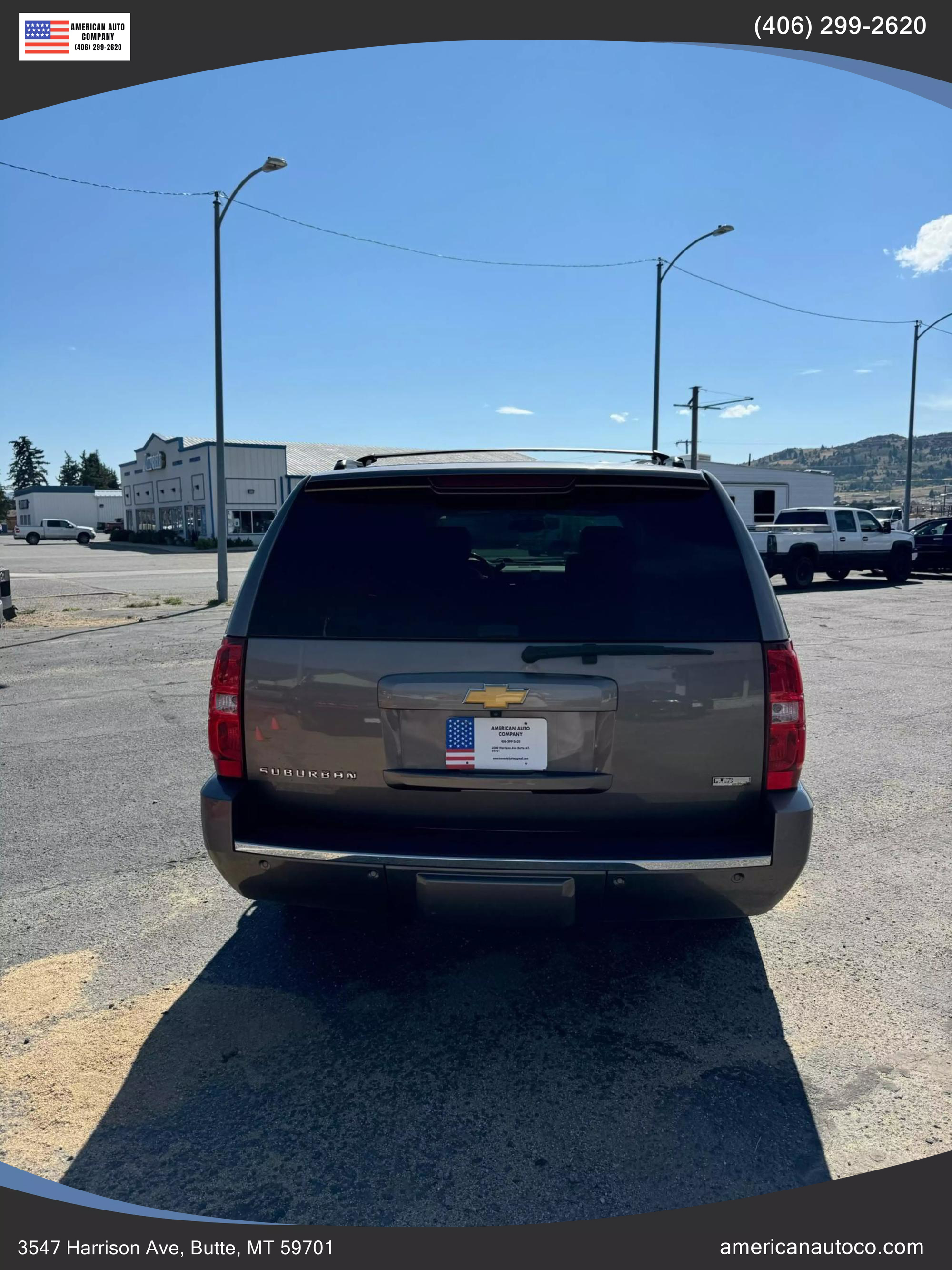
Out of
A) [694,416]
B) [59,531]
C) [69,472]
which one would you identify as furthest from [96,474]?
[694,416]

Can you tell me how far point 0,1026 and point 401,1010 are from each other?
141 centimetres

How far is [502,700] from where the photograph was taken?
271 centimetres

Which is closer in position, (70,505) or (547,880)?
(547,880)

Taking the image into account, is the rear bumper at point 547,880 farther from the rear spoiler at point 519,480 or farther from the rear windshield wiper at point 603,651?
the rear spoiler at point 519,480

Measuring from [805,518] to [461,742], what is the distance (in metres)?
22.3

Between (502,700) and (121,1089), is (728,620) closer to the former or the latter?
(502,700)

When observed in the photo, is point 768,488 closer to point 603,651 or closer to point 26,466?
point 603,651

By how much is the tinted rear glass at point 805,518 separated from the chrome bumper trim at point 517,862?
21852 mm

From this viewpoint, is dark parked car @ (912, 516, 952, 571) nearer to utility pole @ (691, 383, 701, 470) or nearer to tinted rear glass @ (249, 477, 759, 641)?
utility pole @ (691, 383, 701, 470)

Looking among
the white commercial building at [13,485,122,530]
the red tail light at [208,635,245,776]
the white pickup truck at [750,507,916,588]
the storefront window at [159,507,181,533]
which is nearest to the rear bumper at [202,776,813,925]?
the red tail light at [208,635,245,776]

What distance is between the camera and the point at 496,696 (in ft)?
8.87

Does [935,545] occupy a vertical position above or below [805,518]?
below

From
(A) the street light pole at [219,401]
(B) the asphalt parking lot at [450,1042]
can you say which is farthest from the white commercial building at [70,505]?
(B) the asphalt parking lot at [450,1042]

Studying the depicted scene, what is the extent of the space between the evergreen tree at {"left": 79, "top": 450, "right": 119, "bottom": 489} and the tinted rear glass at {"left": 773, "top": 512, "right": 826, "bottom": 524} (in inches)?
5098
